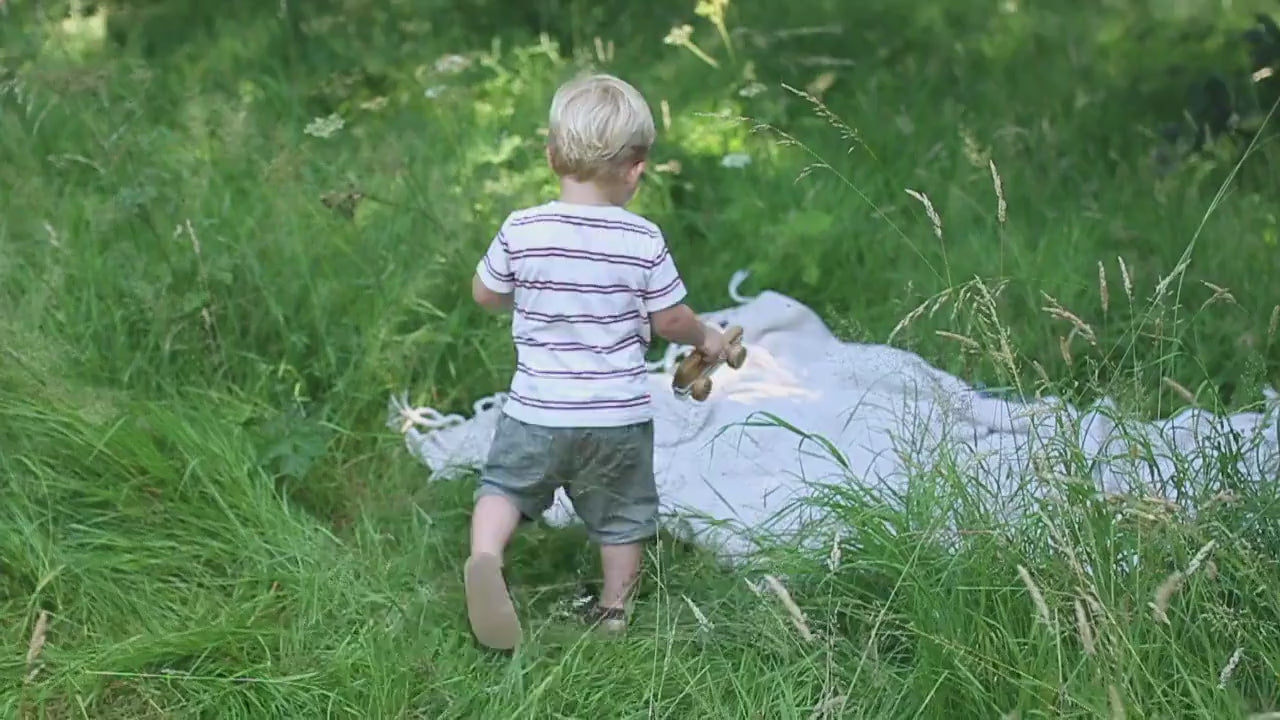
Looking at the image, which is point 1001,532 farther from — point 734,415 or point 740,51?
point 740,51

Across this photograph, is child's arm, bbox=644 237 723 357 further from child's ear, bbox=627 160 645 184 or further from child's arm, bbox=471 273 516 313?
child's arm, bbox=471 273 516 313

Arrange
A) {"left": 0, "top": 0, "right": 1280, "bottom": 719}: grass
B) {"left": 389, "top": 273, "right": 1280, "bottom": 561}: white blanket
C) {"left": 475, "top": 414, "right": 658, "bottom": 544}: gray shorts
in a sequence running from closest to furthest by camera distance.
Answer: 1. {"left": 0, "top": 0, "right": 1280, "bottom": 719}: grass
2. {"left": 389, "top": 273, "right": 1280, "bottom": 561}: white blanket
3. {"left": 475, "top": 414, "right": 658, "bottom": 544}: gray shorts

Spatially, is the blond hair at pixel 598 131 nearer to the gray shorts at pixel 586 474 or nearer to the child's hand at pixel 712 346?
the child's hand at pixel 712 346

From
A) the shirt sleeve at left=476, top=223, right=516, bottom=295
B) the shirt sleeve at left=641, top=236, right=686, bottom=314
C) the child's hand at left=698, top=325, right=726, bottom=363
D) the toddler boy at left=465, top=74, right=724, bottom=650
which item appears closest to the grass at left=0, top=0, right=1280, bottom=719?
the toddler boy at left=465, top=74, right=724, bottom=650

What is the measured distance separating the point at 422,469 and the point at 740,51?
112 inches

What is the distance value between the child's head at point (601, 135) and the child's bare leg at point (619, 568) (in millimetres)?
713

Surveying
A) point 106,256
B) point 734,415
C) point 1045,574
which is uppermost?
point 1045,574

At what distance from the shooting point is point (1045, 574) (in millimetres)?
2146

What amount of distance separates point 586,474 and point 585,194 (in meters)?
0.55

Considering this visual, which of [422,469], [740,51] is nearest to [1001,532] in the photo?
[422,469]

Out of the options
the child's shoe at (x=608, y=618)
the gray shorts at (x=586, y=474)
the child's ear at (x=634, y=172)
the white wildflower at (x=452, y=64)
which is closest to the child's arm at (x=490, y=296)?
the gray shorts at (x=586, y=474)

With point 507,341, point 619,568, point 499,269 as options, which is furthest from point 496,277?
point 507,341

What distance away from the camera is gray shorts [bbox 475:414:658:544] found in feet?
8.34

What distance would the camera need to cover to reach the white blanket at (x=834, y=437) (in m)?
2.32
